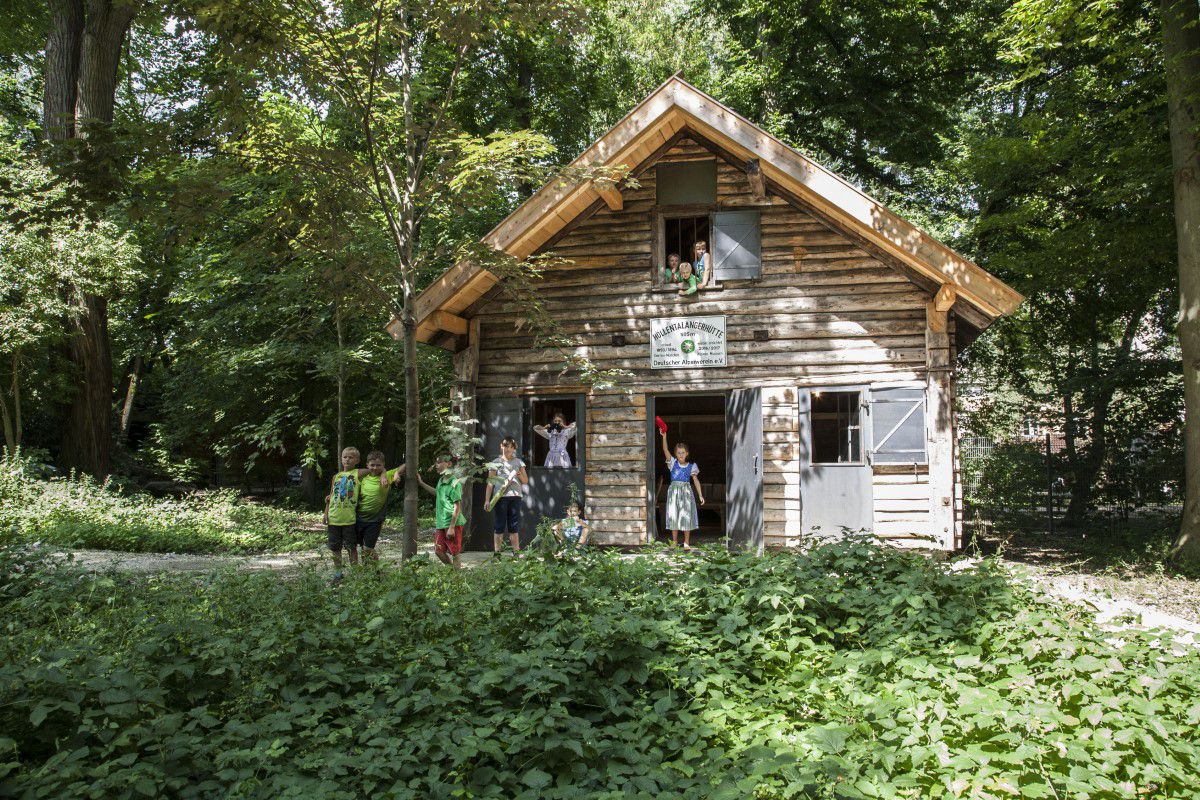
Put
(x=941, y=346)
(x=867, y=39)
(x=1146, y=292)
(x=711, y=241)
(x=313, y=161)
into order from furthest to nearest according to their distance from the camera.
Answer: (x=867, y=39)
(x=1146, y=292)
(x=711, y=241)
(x=941, y=346)
(x=313, y=161)

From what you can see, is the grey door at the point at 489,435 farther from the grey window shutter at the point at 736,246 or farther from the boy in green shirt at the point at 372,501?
the grey window shutter at the point at 736,246

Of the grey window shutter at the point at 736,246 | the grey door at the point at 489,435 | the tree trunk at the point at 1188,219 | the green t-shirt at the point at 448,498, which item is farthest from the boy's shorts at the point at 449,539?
the tree trunk at the point at 1188,219

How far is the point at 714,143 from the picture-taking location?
38.7ft

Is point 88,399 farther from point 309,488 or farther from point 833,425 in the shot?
point 833,425

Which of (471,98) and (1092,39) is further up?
(471,98)

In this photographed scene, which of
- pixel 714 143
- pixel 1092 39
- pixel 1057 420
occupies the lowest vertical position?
pixel 1057 420

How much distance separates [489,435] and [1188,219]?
392 inches

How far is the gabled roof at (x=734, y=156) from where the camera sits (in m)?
10.1

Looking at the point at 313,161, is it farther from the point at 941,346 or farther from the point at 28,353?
the point at 28,353

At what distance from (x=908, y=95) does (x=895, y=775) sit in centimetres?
2108

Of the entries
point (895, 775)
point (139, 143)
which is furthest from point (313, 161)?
point (895, 775)

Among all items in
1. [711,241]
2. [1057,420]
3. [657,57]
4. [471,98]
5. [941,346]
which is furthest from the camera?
[657,57]

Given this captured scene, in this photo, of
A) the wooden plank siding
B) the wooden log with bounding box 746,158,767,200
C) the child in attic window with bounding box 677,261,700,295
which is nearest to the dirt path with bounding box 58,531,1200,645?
the wooden plank siding

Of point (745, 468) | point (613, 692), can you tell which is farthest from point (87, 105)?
point (613, 692)
